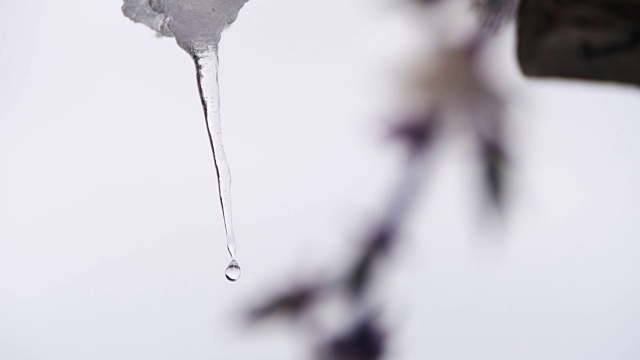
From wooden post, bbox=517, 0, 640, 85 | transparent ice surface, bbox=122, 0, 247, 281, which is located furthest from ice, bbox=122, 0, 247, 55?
wooden post, bbox=517, 0, 640, 85

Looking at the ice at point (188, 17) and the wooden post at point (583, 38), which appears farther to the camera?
the ice at point (188, 17)

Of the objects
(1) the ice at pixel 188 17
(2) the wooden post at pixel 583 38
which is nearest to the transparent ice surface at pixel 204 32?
(1) the ice at pixel 188 17

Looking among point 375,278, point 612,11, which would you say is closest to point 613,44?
point 612,11

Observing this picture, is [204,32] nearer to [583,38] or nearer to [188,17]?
[188,17]

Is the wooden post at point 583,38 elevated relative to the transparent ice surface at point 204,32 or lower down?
lower down

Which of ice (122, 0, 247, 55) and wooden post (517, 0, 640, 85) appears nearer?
wooden post (517, 0, 640, 85)

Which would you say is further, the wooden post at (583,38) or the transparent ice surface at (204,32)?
the transparent ice surface at (204,32)

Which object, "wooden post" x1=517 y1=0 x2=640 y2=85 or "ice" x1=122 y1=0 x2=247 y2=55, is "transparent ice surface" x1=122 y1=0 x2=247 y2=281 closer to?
"ice" x1=122 y1=0 x2=247 y2=55

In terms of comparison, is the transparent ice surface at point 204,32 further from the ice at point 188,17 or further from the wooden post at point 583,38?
the wooden post at point 583,38
